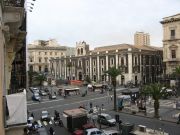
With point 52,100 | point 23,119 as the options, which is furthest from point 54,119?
point 23,119

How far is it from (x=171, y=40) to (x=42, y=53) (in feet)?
228

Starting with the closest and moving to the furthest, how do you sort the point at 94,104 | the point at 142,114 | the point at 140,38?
1. the point at 142,114
2. the point at 94,104
3. the point at 140,38

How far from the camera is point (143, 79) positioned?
99.6 metres

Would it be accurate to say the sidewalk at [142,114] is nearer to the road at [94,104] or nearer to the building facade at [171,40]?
the road at [94,104]

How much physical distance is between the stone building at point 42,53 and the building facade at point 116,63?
46.6 ft

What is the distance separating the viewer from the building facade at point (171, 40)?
258ft

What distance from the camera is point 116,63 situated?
100 meters

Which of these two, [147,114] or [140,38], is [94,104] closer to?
[147,114]

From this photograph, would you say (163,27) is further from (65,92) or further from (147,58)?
(65,92)

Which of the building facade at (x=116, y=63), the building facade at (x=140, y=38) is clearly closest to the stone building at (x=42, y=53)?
the building facade at (x=116, y=63)

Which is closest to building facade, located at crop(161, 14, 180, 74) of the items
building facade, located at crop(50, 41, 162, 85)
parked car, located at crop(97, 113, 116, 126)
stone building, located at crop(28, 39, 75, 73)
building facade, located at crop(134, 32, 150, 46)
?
building facade, located at crop(50, 41, 162, 85)

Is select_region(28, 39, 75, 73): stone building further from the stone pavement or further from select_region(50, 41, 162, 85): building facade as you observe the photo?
the stone pavement

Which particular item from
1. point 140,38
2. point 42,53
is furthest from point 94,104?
point 42,53

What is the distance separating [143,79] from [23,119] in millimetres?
91334
